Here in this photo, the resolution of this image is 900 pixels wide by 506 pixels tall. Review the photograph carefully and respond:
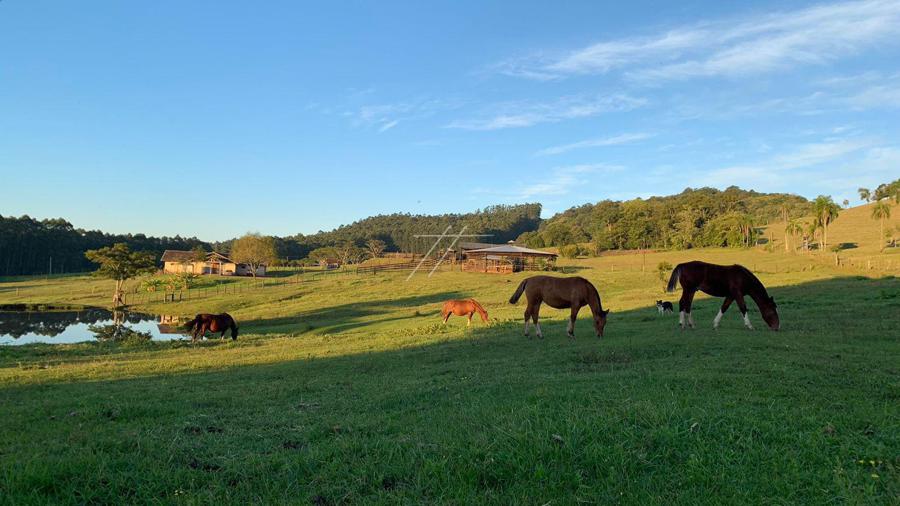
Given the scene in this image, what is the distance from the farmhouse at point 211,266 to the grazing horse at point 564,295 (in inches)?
3275

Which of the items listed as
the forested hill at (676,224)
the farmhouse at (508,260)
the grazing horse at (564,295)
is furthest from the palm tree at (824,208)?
the grazing horse at (564,295)

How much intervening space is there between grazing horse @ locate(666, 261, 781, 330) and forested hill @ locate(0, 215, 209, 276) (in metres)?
116

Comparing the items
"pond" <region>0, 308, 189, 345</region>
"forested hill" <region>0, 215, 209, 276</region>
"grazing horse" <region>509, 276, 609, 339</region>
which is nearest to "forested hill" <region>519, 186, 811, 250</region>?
"grazing horse" <region>509, 276, 609, 339</region>

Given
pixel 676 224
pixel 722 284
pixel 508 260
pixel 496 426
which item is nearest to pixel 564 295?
pixel 722 284

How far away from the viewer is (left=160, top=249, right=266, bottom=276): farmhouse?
305 feet

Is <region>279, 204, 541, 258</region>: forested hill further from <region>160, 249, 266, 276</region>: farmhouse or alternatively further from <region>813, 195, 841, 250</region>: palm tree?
<region>813, 195, 841, 250</region>: palm tree

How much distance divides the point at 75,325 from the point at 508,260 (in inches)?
1941

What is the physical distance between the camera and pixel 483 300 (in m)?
43.4

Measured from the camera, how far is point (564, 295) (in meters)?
16.8

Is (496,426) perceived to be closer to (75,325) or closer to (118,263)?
(75,325)

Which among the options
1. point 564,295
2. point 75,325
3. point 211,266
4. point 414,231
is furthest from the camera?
point 414,231

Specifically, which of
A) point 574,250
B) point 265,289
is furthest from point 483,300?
point 574,250

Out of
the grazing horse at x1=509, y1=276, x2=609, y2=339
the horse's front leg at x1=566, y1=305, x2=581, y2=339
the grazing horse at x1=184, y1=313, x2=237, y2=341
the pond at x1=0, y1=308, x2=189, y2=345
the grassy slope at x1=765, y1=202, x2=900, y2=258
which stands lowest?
the pond at x1=0, y1=308, x2=189, y2=345

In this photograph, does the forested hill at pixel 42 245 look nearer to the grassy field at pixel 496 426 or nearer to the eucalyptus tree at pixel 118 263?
the eucalyptus tree at pixel 118 263
